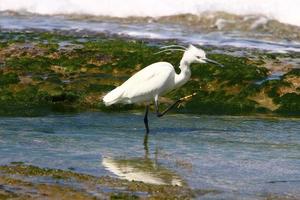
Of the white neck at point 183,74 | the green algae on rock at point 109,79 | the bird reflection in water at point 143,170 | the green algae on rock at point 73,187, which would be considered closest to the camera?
the green algae on rock at point 73,187

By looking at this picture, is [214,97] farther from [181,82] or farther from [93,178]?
[93,178]

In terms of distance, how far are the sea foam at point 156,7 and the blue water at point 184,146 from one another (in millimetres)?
18215

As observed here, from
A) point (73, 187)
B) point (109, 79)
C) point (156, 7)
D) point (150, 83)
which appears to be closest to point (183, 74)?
point (150, 83)

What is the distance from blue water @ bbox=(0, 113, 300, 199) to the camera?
8.75 meters

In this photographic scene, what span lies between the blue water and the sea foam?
1822 cm

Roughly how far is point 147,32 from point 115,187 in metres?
17.6

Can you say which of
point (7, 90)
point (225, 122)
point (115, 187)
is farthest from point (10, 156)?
point (7, 90)

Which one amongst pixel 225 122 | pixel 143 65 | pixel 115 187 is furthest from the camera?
pixel 143 65

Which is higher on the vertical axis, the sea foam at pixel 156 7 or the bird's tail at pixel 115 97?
the sea foam at pixel 156 7

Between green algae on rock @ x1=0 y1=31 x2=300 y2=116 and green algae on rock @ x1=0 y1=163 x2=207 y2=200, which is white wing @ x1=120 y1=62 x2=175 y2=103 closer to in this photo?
green algae on rock @ x1=0 y1=31 x2=300 y2=116

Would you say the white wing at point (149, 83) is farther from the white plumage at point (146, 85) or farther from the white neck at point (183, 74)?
the white neck at point (183, 74)

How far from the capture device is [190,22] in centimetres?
3052

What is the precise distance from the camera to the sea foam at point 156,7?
31328 millimetres

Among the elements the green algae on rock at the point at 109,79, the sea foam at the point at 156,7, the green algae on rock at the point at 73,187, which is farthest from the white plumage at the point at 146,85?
the sea foam at the point at 156,7
